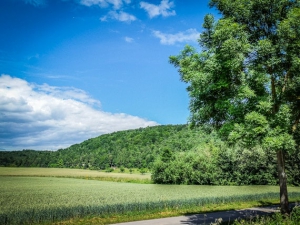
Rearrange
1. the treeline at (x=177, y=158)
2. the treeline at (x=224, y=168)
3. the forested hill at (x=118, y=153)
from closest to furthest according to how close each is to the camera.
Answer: the treeline at (x=224, y=168), the treeline at (x=177, y=158), the forested hill at (x=118, y=153)

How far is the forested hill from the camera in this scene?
12294cm

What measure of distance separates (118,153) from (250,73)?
131 m

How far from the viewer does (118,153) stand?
457ft

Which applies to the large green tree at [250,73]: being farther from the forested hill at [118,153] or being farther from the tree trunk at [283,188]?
the forested hill at [118,153]

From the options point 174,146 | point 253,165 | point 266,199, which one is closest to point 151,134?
Result: point 174,146

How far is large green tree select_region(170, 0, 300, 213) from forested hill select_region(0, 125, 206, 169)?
9691cm

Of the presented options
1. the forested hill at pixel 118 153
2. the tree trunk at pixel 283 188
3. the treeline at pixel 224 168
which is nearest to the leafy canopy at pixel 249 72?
the tree trunk at pixel 283 188

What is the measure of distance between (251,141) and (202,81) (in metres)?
4.28

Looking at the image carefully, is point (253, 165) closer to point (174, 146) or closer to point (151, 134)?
point (174, 146)

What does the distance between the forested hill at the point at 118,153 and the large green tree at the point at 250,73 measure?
318 feet

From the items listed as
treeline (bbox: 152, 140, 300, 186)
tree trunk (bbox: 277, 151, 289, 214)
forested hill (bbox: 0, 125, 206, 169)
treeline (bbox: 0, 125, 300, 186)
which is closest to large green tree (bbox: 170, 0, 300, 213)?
tree trunk (bbox: 277, 151, 289, 214)

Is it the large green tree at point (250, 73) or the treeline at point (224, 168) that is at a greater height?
the large green tree at point (250, 73)

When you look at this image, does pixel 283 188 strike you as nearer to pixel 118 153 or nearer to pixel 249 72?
pixel 249 72

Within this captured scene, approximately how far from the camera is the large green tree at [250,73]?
13078mm
